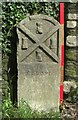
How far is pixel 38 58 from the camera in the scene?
5387 millimetres

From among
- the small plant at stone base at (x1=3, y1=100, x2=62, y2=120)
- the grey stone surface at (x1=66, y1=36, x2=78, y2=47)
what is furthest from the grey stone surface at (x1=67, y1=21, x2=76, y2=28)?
the small plant at stone base at (x1=3, y1=100, x2=62, y2=120)

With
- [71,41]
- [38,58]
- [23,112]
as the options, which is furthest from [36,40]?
[23,112]

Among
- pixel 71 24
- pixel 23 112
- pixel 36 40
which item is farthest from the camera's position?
pixel 71 24

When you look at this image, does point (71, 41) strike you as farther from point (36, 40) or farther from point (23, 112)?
point (23, 112)

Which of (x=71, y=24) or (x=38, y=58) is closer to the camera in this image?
(x=38, y=58)

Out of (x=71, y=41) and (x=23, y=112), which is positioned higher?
(x=71, y=41)

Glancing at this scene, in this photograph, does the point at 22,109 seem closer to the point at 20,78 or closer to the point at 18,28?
the point at 20,78

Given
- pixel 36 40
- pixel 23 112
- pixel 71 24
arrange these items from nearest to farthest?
pixel 23 112 < pixel 36 40 < pixel 71 24

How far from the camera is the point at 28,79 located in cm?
539

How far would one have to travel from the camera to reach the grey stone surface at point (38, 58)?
17.6 ft

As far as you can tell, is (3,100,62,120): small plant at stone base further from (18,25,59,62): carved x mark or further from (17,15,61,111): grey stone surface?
(18,25,59,62): carved x mark

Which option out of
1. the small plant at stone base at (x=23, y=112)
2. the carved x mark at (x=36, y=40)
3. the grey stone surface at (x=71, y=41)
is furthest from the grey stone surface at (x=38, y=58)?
the grey stone surface at (x=71, y=41)

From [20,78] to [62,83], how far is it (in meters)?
0.76

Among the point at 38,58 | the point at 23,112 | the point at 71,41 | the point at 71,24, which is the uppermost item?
the point at 71,24
